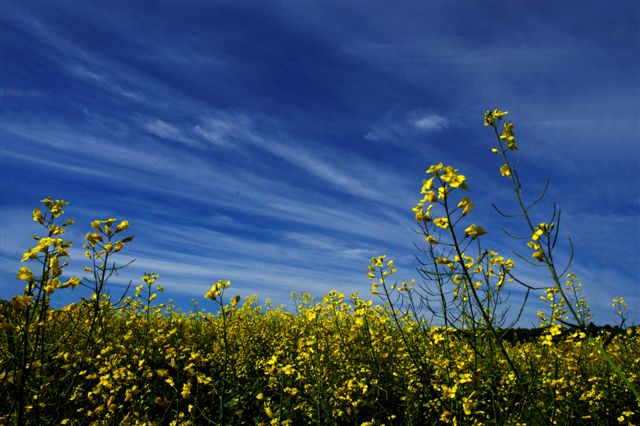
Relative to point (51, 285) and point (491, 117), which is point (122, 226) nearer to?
point (51, 285)

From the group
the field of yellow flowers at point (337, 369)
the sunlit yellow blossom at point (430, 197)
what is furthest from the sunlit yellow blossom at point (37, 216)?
the sunlit yellow blossom at point (430, 197)

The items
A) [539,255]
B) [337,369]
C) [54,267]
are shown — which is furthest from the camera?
[337,369]

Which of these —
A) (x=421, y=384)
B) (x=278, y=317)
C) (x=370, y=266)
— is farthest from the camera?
(x=278, y=317)

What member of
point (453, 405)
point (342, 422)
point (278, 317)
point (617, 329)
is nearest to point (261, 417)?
point (342, 422)

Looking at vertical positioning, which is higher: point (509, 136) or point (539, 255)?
point (509, 136)

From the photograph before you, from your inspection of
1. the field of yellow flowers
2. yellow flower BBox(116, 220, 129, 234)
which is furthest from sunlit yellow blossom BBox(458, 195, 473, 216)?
yellow flower BBox(116, 220, 129, 234)

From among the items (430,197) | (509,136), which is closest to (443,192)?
(430,197)

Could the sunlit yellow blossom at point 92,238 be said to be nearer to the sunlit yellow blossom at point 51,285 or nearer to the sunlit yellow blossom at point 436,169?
the sunlit yellow blossom at point 51,285

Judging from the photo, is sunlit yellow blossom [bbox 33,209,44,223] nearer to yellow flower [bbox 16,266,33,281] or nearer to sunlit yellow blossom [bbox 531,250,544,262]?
yellow flower [bbox 16,266,33,281]

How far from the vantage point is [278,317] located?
35.2 ft

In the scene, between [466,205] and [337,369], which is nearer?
[466,205]

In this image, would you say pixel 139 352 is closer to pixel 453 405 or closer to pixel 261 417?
pixel 261 417

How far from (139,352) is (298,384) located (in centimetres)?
211

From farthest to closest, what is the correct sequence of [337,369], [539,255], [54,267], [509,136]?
[337,369] < [509,136] < [539,255] < [54,267]
